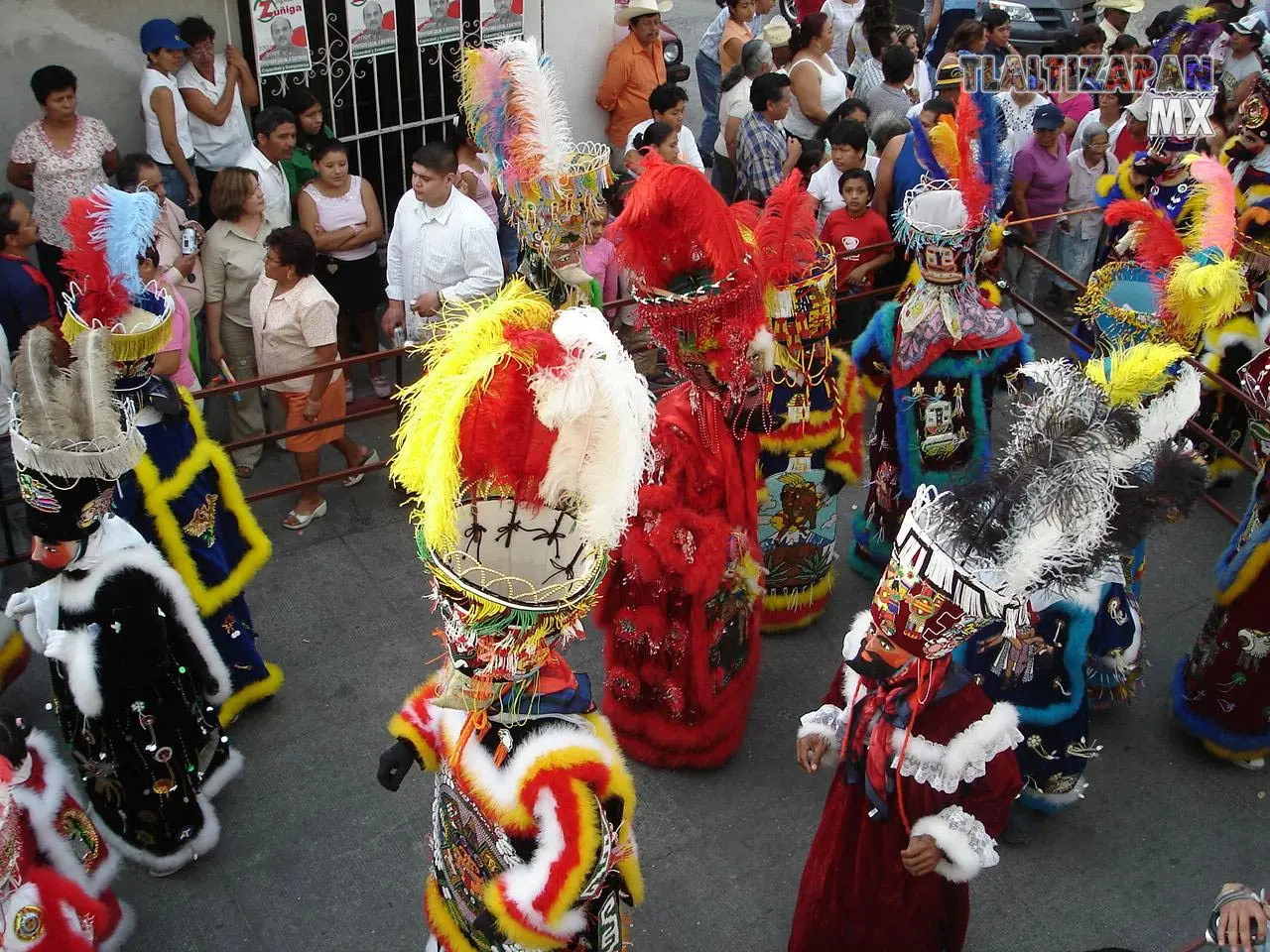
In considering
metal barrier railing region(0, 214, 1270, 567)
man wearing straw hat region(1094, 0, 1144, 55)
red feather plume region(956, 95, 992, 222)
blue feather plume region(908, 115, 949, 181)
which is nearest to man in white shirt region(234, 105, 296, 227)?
metal barrier railing region(0, 214, 1270, 567)

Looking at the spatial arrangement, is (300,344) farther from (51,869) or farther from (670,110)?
(51,869)

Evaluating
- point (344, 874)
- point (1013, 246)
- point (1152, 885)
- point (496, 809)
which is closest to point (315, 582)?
point (344, 874)

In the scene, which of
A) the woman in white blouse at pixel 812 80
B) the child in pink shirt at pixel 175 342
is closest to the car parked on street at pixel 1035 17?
the woman in white blouse at pixel 812 80

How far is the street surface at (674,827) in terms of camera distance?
15.2ft

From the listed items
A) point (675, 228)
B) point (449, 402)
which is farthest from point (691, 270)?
point (449, 402)

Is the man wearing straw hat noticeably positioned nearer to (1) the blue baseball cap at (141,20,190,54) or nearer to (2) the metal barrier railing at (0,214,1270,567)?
(2) the metal barrier railing at (0,214,1270,567)

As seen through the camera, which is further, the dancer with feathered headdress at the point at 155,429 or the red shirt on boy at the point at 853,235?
the red shirt on boy at the point at 853,235

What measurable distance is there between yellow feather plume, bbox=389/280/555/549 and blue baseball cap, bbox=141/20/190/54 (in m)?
4.97

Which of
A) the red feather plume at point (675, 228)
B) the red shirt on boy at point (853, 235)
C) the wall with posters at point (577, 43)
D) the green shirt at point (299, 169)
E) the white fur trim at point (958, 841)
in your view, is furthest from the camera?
the wall with posters at point (577, 43)

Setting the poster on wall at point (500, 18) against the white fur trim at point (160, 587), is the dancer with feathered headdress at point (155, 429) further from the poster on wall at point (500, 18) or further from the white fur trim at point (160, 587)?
the poster on wall at point (500, 18)

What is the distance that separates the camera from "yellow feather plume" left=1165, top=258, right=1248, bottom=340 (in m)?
5.59

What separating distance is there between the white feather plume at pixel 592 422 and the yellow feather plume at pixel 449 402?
0.11 metres

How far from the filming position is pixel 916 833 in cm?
361

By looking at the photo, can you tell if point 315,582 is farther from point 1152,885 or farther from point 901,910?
point 1152,885
